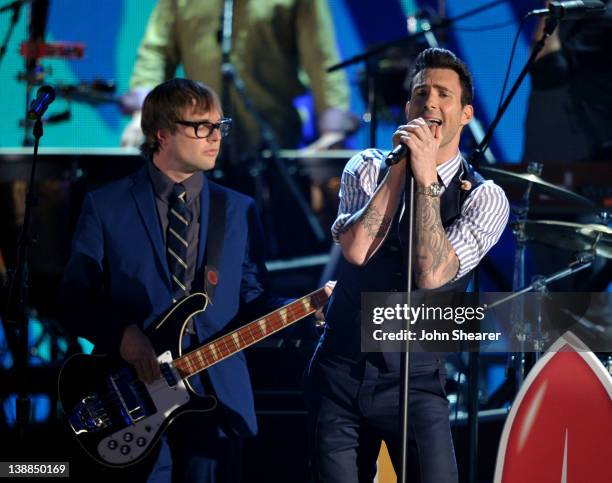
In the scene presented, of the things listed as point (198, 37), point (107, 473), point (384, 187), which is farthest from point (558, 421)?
point (198, 37)

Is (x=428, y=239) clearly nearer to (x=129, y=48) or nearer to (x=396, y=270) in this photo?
(x=396, y=270)

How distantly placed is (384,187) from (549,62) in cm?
287

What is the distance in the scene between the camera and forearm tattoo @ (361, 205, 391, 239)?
3.08m

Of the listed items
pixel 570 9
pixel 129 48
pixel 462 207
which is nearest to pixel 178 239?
pixel 462 207

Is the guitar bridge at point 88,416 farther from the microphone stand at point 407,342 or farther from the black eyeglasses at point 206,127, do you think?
the microphone stand at point 407,342

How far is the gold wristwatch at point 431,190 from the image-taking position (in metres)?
2.99

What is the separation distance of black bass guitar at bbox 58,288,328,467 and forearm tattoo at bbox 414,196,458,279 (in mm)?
686

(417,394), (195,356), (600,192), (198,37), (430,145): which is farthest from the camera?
(198,37)

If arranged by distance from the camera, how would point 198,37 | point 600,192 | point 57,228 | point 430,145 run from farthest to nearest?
1. point 198,37
2. point 57,228
3. point 600,192
4. point 430,145

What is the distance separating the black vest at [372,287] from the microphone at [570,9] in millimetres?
1109

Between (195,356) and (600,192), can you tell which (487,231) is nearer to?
(195,356)

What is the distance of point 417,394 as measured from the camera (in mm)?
3139

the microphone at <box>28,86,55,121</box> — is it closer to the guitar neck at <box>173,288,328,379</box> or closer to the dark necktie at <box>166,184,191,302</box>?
the dark necktie at <box>166,184,191,302</box>

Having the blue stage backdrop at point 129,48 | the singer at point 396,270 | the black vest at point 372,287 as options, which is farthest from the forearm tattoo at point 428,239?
the blue stage backdrop at point 129,48
